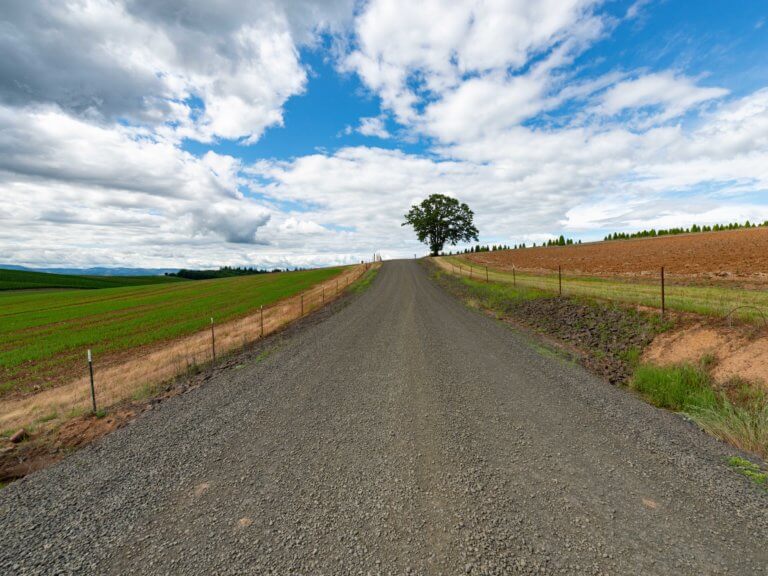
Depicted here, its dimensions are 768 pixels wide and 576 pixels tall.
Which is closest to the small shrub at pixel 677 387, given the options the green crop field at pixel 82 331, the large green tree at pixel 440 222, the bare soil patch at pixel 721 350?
the bare soil patch at pixel 721 350

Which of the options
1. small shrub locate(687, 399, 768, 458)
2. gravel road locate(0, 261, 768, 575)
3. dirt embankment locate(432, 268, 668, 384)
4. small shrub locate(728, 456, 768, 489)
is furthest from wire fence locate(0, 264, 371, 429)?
small shrub locate(687, 399, 768, 458)

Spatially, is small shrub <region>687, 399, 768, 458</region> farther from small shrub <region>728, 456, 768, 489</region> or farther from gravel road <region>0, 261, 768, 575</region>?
small shrub <region>728, 456, 768, 489</region>

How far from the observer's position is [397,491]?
428cm

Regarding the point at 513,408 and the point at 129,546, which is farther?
the point at 513,408

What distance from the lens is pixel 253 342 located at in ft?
47.1

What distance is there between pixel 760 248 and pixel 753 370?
3804 centimetres

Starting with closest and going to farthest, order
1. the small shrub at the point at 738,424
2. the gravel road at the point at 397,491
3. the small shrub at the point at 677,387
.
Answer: the gravel road at the point at 397,491, the small shrub at the point at 738,424, the small shrub at the point at 677,387

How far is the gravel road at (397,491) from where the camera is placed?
3.31 metres

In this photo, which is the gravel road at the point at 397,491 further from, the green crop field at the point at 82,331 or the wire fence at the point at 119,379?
the green crop field at the point at 82,331

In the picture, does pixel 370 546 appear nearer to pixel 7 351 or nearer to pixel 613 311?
pixel 613 311

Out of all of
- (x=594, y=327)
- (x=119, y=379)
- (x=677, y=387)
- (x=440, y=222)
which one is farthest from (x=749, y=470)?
(x=440, y=222)

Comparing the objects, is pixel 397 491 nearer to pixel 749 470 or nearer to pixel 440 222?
pixel 749 470

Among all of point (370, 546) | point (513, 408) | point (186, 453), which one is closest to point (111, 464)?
point (186, 453)

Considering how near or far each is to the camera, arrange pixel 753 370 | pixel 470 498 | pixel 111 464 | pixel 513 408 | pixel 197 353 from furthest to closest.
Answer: pixel 197 353, pixel 753 370, pixel 513 408, pixel 111 464, pixel 470 498
